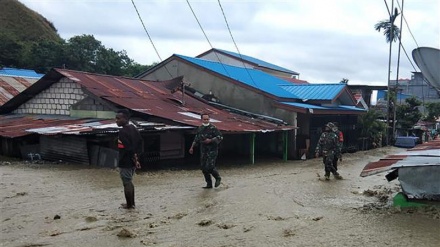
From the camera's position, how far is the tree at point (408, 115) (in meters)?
35.4

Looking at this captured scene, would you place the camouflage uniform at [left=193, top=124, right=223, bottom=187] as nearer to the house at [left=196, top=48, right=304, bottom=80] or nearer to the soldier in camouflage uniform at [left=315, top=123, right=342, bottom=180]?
the soldier in camouflage uniform at [left=315, top=123, right=342, bottom=180]

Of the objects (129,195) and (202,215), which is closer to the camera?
(202,215)

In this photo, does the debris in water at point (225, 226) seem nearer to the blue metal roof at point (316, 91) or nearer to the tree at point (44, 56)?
the blue metal roof at point (316, 91)

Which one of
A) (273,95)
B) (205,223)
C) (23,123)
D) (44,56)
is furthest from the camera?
(44,56)

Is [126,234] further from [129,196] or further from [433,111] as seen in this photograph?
[433,111]

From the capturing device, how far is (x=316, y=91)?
80.6 ft

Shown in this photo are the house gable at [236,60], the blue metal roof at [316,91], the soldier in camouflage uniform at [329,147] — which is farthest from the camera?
the house gable at [236,60]

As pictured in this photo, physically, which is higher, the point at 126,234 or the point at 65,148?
the point at 65,148

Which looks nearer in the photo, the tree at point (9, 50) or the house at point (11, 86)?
the house at point (11, 86)

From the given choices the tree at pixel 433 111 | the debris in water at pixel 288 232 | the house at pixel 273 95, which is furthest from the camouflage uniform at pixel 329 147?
the tree at pixel 433 111

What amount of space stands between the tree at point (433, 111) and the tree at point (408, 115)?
9682 mm

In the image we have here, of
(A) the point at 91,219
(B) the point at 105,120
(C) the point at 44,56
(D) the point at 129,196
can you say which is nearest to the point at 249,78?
(B) the point at 105,120

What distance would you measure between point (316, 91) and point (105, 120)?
13439 millimetres

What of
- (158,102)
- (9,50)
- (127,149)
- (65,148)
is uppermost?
(9,50)
